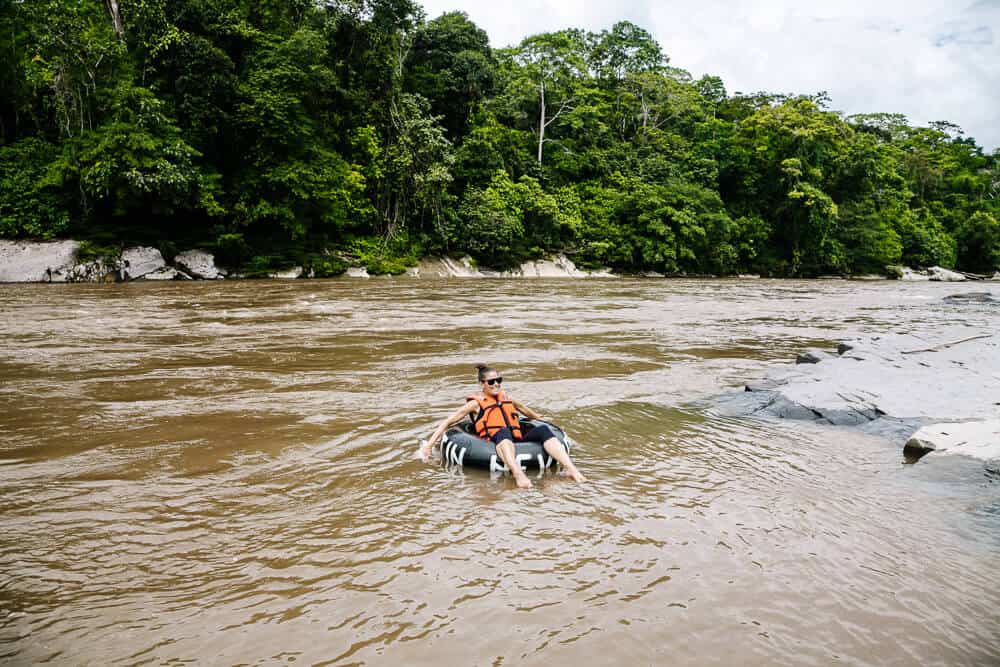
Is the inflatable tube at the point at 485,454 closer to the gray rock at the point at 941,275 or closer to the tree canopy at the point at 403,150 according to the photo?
the tree canopy at the point at 403,150

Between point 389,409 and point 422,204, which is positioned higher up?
point 422,204

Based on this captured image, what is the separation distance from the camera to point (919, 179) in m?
60.9

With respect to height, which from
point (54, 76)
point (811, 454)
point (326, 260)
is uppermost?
point (54, 76)

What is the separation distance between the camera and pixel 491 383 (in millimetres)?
5250

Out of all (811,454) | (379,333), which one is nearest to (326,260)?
(379,333)

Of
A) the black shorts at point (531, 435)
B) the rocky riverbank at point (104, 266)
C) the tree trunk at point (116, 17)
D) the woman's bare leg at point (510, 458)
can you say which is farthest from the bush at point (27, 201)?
the woman's bare leg at point (510, 458)

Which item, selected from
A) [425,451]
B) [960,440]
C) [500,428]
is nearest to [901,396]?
[960,440]

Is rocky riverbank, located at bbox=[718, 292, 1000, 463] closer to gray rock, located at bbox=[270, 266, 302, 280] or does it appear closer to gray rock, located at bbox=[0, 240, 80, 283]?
gray rock, located at bbox=[270, 266, 302, 280]

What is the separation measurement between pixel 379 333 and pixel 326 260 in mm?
18114

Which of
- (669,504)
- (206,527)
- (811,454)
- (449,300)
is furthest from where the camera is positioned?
(449,300)

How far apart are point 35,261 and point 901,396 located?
26.4 m

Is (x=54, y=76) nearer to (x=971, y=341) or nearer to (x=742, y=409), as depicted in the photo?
(x=742, y=409)

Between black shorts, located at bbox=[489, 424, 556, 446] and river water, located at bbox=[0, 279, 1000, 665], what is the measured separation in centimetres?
33

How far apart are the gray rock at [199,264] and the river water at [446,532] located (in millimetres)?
18369
